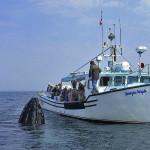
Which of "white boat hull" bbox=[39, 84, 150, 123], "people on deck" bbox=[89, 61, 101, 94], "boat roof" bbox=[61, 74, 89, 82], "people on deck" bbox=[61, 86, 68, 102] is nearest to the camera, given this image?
"white boat hull" bbox=[39, 84, 150, 123]

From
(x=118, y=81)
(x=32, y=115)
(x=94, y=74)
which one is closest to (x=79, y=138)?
(x=32, y=115)

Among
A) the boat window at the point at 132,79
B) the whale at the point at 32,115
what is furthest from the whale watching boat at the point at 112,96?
the whale at the point at 32,115

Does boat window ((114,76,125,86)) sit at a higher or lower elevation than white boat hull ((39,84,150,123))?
higher

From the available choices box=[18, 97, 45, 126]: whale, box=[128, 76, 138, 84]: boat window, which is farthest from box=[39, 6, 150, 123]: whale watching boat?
box=[18, 97, 45, 126]: whale

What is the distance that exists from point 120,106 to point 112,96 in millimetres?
707

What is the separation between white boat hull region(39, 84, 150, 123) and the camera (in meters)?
15.1

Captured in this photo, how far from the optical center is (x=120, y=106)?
51.3ft

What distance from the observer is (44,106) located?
27.6 metres

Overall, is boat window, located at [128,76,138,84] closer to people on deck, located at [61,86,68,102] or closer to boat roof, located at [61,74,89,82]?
boat roof, located at [61,74,89,82]

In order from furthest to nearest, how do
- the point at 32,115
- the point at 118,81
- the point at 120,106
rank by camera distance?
the point at 118,81, the point at 120,106, the point at 32,115

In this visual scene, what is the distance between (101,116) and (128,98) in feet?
7.38

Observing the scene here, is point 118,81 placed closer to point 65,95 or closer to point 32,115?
point 65,95

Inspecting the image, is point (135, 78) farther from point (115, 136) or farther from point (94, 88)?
point (115, 136)

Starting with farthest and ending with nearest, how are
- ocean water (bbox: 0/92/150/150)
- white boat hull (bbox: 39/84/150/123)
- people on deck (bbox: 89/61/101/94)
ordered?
1. people on deck (bbox: 89/61/101/94)
2. white boat hull (bbox: 39/84/150/123)
3. ocean water (bbox: 0/92/150/150)
